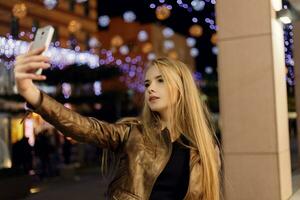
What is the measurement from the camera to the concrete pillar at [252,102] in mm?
6570

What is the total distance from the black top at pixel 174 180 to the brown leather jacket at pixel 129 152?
2 cm

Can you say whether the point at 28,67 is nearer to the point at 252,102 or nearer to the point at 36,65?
the point at 36,65

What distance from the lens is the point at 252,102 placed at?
22.0 ft

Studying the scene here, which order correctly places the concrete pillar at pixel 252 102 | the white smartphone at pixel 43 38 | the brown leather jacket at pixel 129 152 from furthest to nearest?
the concrete pillar at pixel 252 102
the brown leather jacket at pixel 129 152
the white smartphone at pixel 43 38

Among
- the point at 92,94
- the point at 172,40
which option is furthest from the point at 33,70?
the point at 172,40

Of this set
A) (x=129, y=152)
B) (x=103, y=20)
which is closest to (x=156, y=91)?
(x=129, y=152)

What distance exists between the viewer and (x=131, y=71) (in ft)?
122

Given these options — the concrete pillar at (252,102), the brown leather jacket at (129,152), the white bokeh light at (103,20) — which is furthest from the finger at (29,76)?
the white bokeh light at (103,20)

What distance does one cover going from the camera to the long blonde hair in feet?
6.99

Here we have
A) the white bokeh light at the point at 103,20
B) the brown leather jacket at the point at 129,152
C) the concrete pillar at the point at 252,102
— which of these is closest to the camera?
the brown leather jacket at the point at 129,152

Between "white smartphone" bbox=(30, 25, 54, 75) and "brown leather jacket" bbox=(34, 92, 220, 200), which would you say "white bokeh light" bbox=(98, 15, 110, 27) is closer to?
"brown leather jacket" bbox=(34, 92, 220, 200)

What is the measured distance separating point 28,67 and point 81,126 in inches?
19.1

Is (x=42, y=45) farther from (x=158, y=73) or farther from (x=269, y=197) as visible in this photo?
(x=269, y=197)

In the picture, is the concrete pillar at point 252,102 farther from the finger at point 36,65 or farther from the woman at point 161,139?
the finger at point 36,65
